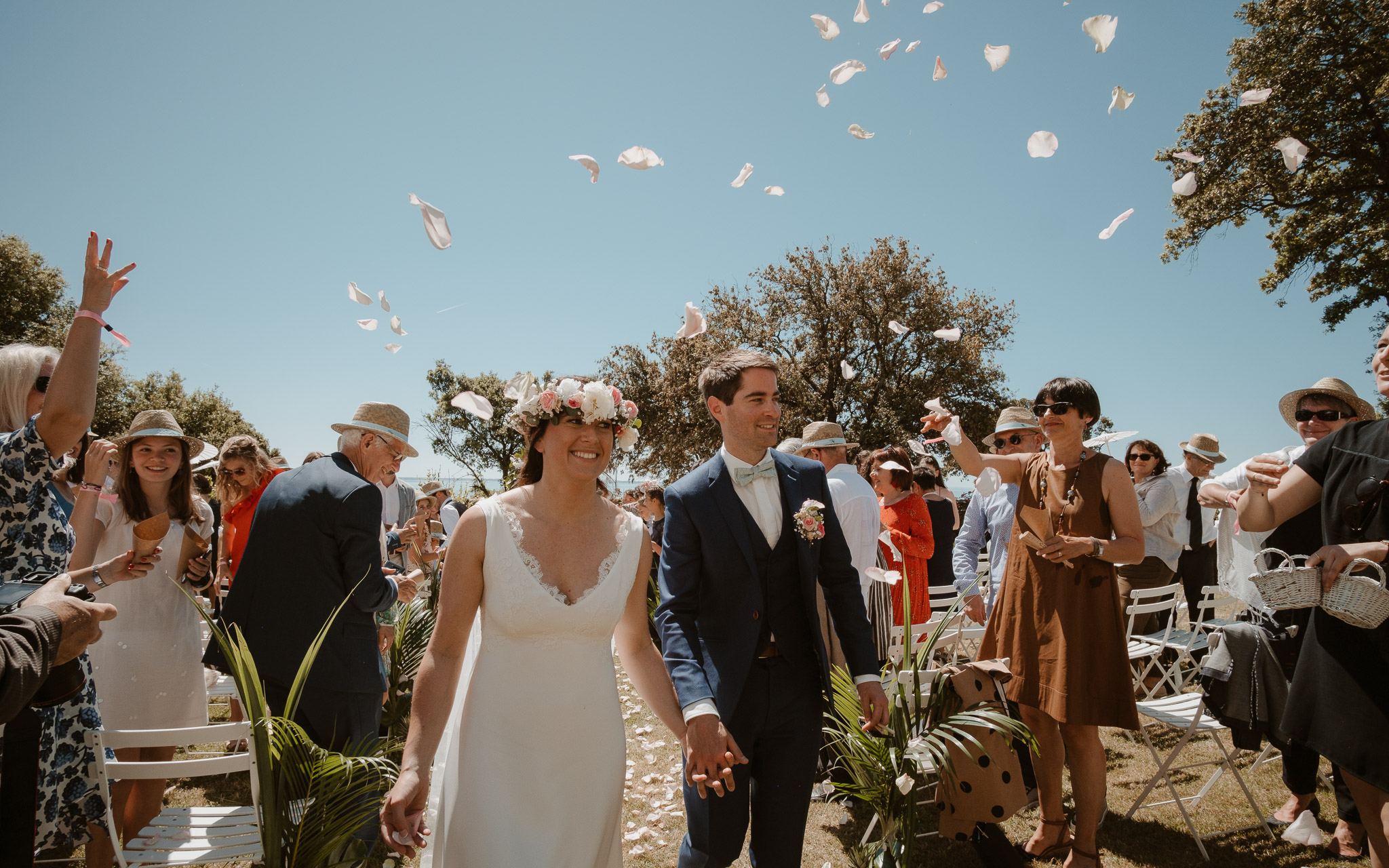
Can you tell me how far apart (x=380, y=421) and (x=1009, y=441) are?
503 cm

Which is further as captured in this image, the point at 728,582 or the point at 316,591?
the point at 316,591

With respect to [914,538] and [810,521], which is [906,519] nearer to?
[914,538]

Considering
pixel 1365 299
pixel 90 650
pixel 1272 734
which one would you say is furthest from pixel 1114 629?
pixel 1365 299

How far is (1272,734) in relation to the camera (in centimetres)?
399

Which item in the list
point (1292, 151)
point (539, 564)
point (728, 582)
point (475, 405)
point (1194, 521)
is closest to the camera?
point (539, 564)

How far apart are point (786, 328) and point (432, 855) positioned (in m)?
25.8

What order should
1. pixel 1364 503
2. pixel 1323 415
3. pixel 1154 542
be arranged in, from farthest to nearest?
pixel 1154 542, pixel 1323 415, pixel 1364 503

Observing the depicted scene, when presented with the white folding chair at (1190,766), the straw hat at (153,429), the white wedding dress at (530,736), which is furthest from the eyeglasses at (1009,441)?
A: the straw hat at (153,429)

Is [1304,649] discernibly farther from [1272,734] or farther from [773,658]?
[773,658]

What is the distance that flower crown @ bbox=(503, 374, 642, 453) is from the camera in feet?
8.70

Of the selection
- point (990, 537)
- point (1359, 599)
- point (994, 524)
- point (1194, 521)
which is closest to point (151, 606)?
point (1359, 599)

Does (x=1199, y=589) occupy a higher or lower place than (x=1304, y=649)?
lower

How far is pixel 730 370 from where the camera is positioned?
3.17 meters

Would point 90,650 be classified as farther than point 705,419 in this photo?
No
